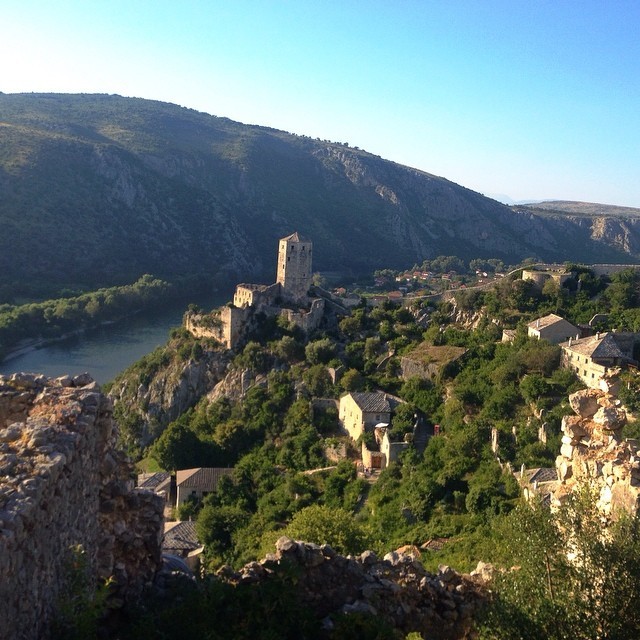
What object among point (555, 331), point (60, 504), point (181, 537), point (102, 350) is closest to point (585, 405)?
point (60, 504)

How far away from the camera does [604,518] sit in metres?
8.00

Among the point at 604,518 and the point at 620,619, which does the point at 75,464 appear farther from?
the point at 604,518

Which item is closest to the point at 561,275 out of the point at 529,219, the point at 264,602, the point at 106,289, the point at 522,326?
the point at 522,326

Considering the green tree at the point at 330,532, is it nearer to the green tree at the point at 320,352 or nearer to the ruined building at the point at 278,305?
the green tree at the point at 320,352

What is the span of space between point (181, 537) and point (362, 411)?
342 inches

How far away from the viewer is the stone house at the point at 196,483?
25625 mm

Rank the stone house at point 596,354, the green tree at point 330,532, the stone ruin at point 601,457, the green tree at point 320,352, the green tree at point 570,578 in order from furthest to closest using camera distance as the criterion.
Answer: the green tree at point 320,352, the stone house at point 596,354, the green tree at point 330,532, the stone ruin at point 601,457, the green tree at point 570,578

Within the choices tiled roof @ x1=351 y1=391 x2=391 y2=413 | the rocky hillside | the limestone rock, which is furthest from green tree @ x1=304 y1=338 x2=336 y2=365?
the rocky hillside

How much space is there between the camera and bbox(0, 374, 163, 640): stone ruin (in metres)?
4.84

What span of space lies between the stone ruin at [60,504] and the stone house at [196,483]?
18897 millimetres

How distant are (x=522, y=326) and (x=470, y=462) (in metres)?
9.16

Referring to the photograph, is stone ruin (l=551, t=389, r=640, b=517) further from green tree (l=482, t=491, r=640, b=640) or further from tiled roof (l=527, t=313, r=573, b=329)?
tiled roof (l=527, t=313, r=573, b=329)

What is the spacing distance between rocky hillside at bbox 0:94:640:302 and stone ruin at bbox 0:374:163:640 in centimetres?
6014

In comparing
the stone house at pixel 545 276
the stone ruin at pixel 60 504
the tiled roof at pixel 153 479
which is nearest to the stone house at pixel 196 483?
the tiled roof at pixel 153 479
